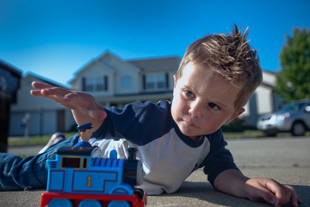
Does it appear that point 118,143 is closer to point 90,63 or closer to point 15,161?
point 15,161

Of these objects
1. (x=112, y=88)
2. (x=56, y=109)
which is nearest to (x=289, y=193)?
(x=112, y=88)

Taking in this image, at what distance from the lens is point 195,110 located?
1198mm

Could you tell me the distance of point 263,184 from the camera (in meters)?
1.34

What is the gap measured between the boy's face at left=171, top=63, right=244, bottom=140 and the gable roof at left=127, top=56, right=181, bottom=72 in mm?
20760

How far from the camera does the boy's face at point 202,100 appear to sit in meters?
1.20

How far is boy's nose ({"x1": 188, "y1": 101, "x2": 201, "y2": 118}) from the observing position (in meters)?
1.20

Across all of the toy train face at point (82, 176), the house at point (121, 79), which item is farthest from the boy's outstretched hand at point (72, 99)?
the house at point (121, 79)

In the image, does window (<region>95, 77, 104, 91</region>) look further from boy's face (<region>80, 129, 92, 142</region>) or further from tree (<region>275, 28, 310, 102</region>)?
boy's face (<region>80, 129, 92, 142</region>)

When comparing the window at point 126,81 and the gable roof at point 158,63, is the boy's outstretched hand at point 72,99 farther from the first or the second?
the window at point 126,81

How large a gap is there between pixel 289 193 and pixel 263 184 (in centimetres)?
13

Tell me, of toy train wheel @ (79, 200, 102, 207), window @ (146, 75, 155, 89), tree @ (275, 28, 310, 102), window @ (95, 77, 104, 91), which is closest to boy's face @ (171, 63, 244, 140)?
toy train wheel @ (79, 200, 102, 207)

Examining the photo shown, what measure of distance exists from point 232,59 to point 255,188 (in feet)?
2.31

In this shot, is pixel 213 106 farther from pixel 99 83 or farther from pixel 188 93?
pixel 99 83

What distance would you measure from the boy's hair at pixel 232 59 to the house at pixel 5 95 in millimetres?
3334
